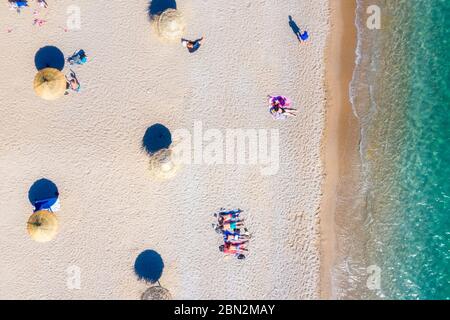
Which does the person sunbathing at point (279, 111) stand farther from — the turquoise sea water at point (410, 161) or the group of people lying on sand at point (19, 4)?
the group of people lying on sand at point (19, 4)

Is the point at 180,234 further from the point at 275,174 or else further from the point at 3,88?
the point at 3,88

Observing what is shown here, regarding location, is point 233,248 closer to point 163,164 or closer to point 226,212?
point 226,212

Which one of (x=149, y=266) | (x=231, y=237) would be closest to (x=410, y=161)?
(x=231, y=237)

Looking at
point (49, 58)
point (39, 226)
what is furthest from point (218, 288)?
point (49, 58)

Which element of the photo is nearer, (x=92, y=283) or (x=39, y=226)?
(x=39, y=226)

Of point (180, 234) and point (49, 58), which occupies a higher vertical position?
point (49, 58)

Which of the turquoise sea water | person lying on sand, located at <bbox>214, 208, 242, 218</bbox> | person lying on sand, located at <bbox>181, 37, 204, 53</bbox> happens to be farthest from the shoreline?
person lying on sand, located at <bbox>181, 37, 204, 53</bbox>

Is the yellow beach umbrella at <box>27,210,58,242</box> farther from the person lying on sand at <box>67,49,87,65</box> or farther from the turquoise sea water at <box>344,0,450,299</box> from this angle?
the turquoise sea water at <box>344,0,450,299</box>
